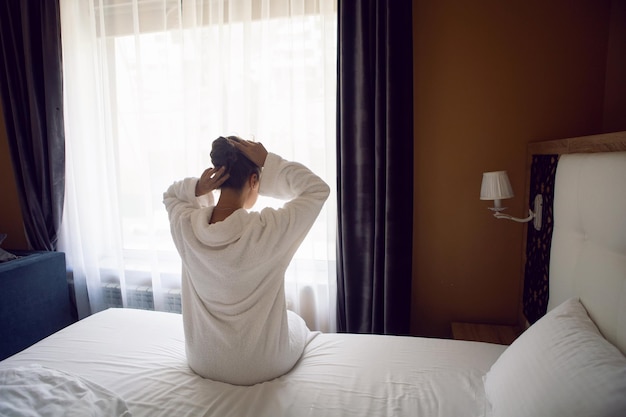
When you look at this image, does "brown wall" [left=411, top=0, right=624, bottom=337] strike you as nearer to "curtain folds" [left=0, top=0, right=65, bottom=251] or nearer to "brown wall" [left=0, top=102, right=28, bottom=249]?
"curtain folds" [left=0, top=0, right=65, bottom=251]

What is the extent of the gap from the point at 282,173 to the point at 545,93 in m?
1.42

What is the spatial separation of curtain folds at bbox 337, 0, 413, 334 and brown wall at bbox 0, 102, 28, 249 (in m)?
2.51

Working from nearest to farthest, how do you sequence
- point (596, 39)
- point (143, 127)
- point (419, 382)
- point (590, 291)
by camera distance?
point (590, 291)
point (419, 382)
point (596, 39)
point (143, 127)

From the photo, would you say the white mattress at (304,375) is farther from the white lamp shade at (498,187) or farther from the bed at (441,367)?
the white lamp shade at (498,187)

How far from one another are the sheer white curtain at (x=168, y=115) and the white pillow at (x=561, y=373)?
3.82 ft

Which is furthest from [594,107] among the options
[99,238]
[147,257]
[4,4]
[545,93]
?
[4,4]

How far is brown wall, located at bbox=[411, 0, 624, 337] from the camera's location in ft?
5.79

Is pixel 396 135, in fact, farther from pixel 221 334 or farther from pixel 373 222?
pixel 221 334

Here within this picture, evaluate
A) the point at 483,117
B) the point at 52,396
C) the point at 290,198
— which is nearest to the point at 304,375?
the point at 290,198

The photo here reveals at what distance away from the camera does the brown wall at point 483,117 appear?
1.77m

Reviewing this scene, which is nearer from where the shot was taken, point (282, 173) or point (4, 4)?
point (282, 173)

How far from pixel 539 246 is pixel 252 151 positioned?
1.30 meters

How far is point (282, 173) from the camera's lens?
1324mm

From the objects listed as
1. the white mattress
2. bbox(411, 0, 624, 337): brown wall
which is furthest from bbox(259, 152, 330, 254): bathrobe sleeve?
bbox(411, 0, 624, 337): brown wall
